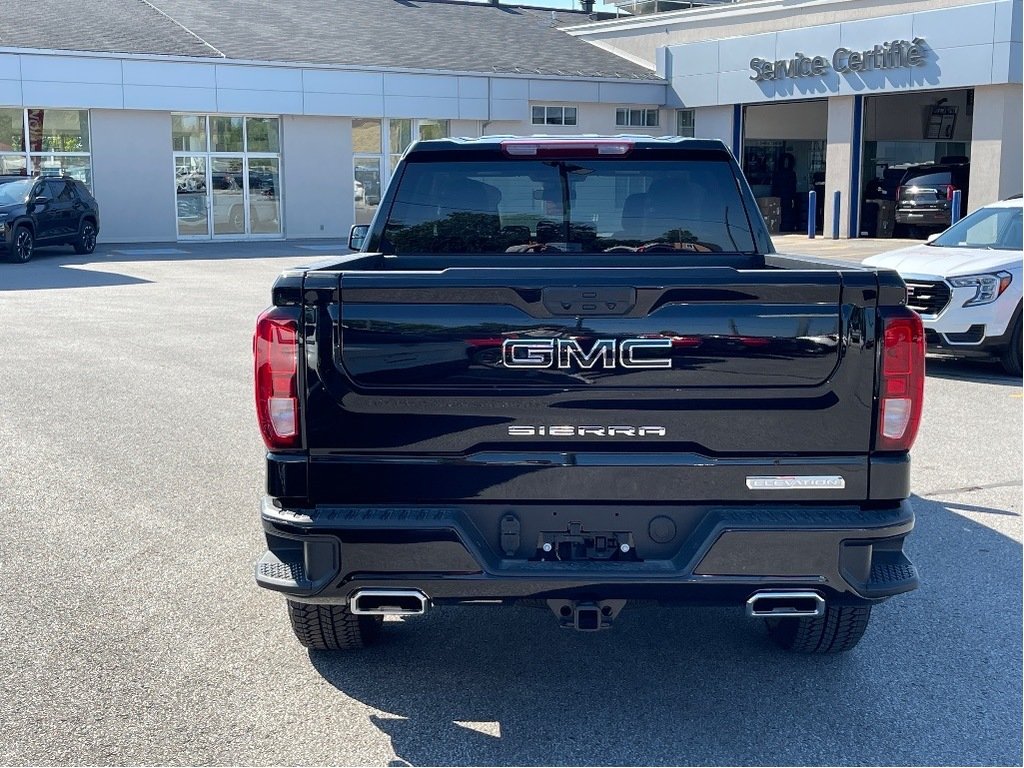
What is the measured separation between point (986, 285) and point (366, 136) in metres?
27.1

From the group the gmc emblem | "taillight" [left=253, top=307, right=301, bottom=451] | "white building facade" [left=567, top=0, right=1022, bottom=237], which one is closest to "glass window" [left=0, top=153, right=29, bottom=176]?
"white building facade" [left=567, top=0, right=1022, bottom=237]

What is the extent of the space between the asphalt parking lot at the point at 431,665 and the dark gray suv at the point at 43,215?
18482mm

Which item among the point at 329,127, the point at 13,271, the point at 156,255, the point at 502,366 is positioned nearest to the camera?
the point at 502,366

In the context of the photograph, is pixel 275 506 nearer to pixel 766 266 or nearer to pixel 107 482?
pixel 766 266

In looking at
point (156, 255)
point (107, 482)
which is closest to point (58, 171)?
point (156, 255)

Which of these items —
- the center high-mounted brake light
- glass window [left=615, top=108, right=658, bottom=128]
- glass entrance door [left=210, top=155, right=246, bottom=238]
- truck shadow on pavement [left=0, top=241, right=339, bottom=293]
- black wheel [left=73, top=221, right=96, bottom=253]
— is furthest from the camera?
glass window [left=615, top=108, right=658, bottom=128]

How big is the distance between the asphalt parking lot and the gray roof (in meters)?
27.4

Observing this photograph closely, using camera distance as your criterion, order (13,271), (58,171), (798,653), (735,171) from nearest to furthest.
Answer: (798,653), (735,171), (13,271), (58,171)

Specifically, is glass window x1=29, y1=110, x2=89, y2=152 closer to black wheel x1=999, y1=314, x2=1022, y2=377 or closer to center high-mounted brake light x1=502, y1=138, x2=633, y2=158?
black wheel x1=999, y1=314, x2=1022, y2=377

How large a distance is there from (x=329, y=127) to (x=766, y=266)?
3155cm

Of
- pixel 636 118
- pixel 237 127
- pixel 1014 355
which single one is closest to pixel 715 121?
pixel 636 118

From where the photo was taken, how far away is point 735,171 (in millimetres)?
5258

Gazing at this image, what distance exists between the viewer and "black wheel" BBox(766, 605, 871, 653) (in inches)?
178

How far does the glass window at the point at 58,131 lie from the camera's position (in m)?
30.8
